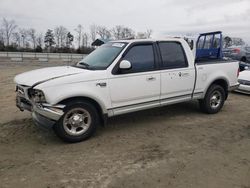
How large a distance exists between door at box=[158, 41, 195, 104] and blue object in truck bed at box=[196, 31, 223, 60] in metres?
1.91

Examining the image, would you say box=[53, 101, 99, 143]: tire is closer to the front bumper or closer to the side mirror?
the front bumper

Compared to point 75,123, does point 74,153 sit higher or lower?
lower

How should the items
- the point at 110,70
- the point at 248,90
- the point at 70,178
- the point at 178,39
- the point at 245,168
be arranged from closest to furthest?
the point at 70,178
the point at 245,168
the point at 110,70
the point at 178,39
the point at 248,90

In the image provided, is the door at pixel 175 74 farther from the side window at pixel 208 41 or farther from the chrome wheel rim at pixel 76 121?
the side window at pixel 208 41

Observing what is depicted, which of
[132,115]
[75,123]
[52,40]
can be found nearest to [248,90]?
[132,115]

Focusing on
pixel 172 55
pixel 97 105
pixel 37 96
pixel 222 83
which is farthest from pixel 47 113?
pixel 222 83

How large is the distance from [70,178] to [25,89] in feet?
6.60

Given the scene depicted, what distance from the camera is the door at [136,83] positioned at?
5551 mm

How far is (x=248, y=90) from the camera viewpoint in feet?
33.1

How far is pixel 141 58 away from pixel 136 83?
568 mm

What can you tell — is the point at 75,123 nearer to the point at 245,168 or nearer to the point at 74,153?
the point at 74,153

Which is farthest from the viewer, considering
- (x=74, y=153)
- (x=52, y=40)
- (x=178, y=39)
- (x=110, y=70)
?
(x=52, y=40)

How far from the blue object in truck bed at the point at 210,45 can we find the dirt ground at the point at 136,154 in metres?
2.12

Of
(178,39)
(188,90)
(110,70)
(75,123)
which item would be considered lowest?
(75,123)
